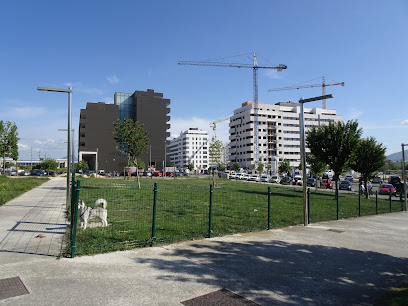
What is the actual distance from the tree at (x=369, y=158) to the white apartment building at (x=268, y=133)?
7763cm

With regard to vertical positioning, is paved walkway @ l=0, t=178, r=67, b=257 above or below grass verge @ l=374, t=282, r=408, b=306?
above

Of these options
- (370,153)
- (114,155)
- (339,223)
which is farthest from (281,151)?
(339,223)

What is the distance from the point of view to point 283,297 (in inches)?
178

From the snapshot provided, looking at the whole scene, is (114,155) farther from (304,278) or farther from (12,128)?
(304,278)

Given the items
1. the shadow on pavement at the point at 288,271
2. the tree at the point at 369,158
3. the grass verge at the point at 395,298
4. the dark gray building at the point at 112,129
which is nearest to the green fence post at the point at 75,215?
the shadow on pavement at the point at 288,271

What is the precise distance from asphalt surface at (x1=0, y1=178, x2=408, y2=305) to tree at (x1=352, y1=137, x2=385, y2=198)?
24.2m

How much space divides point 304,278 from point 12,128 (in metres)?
42.1

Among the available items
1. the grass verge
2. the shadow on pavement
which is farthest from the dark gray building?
the grass verge

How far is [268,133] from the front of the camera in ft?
377

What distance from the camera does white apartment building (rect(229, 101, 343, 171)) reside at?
113188 millimetres

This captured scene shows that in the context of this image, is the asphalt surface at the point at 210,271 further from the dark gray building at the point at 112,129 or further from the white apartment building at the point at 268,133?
the white apartment building at the point at 268,133

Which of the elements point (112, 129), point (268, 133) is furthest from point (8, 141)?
point (268, 133)

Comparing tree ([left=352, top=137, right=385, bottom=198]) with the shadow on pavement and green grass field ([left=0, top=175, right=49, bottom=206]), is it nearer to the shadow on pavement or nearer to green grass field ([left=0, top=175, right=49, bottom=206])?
the shadow on pavement

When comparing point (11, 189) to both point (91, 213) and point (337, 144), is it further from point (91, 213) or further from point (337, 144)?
point (337, 144)
